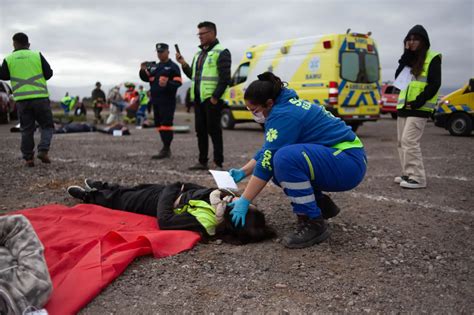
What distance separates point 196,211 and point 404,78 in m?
3.24

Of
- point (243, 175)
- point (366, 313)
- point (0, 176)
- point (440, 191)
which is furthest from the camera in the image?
point (0, 176)

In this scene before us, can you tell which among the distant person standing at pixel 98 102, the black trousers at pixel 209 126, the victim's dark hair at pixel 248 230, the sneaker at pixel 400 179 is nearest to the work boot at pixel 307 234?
the victim's dark hair at pixel 248 230

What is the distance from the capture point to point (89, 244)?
9.05 feet

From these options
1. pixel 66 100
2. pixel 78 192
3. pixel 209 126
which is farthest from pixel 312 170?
pixel 66 100

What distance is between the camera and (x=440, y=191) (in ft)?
15.5

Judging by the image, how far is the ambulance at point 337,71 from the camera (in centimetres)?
1016

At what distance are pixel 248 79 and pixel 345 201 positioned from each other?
876 centimetres

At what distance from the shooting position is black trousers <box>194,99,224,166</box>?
19.3 feet

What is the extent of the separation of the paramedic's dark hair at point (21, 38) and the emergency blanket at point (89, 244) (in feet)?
11.0

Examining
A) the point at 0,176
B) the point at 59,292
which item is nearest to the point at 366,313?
the point at 59,292

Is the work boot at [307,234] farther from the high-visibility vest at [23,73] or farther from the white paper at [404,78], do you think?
the high-visibility vest at [23,73]

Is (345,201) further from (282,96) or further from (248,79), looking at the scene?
(248,79)

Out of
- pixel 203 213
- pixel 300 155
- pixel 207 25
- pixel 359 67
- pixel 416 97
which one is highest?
pixel 207 25

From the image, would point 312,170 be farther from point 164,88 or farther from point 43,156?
point 43,156
